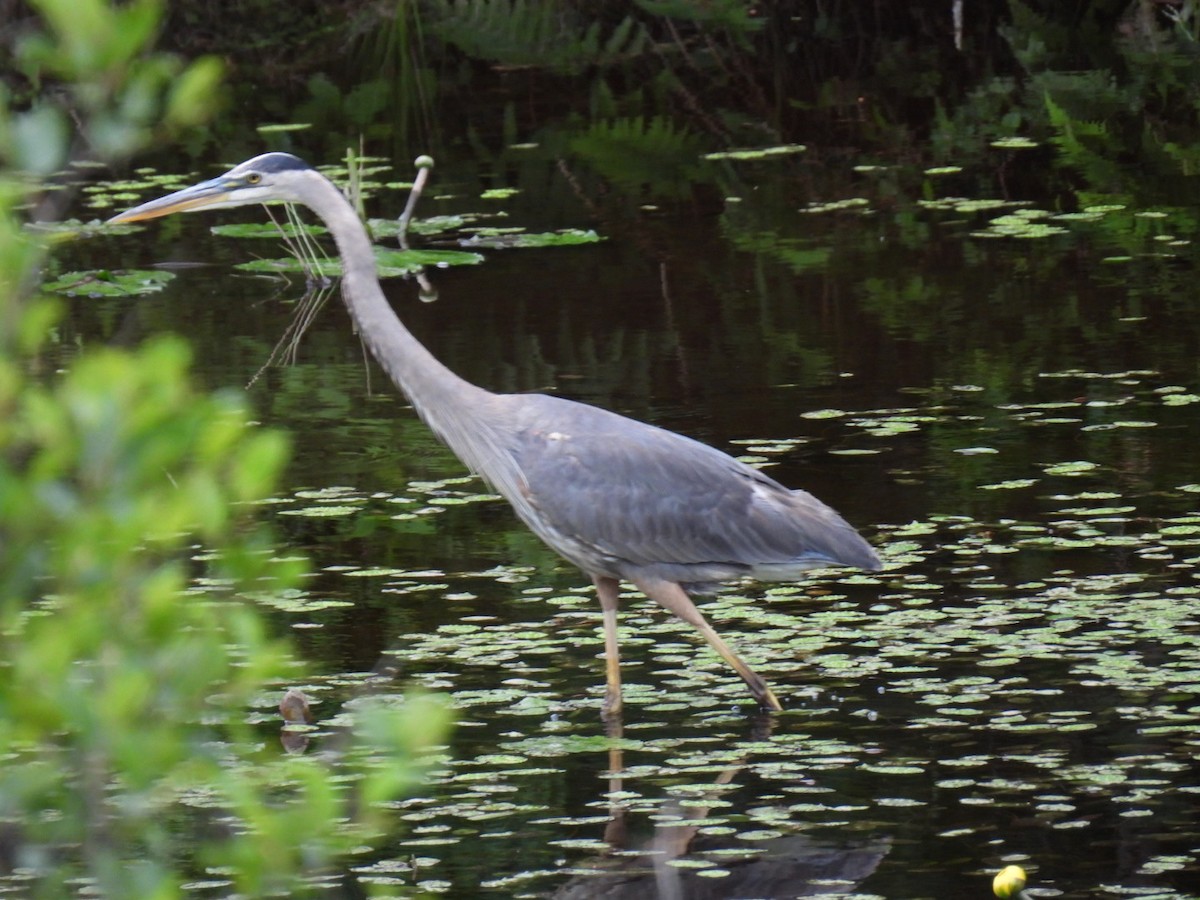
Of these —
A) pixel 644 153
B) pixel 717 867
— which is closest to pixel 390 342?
pixel 717 867

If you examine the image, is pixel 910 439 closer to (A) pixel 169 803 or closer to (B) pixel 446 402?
(B) pixel 446 402

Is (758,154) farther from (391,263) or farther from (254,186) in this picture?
(254,186)

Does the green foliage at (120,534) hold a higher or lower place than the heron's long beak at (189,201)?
lower

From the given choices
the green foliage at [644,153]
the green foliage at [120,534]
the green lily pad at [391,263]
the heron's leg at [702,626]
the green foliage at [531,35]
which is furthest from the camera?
the green foliage at [531,35]

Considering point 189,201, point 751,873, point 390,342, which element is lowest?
point 751,873

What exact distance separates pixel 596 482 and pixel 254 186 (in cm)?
132

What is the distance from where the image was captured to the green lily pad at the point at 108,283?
11.8m

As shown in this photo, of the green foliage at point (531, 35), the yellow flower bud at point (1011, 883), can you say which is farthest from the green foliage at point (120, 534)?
the green foliage at point (531, 35)

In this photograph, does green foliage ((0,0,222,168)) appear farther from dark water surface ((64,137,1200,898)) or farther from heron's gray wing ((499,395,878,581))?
heron's gray wing ((499,395,878,581))

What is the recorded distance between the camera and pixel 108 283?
12.0 meters

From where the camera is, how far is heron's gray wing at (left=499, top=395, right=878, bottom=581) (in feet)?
18.9

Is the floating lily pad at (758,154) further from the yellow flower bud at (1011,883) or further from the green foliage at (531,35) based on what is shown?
the yellow flower bud at (1011,883)

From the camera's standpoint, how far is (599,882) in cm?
462

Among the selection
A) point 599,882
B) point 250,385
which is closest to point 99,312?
point 250,385
